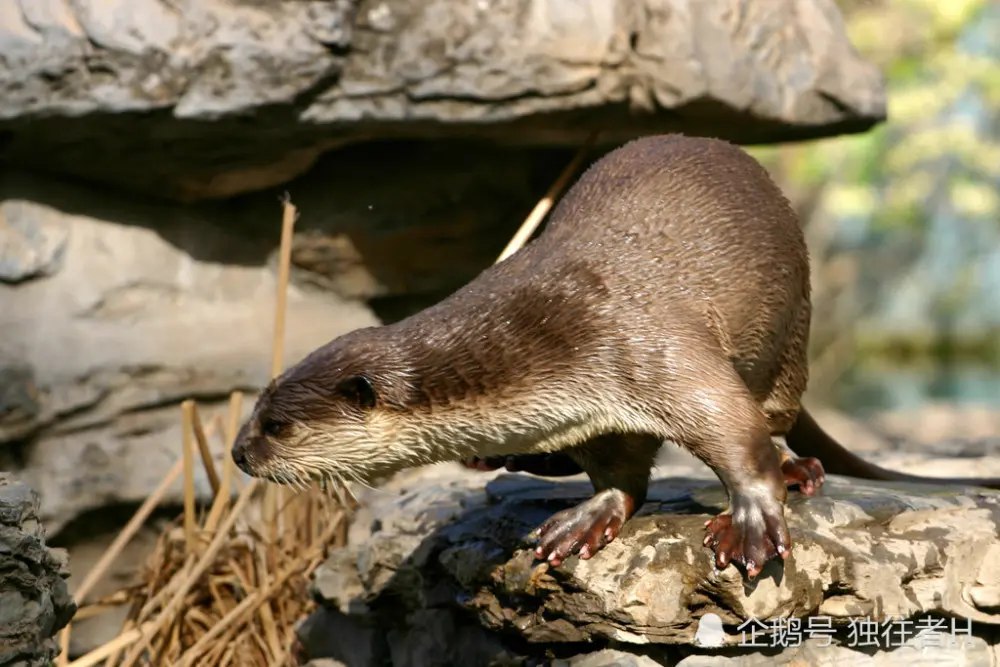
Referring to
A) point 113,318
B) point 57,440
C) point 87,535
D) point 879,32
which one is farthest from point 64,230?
point 879,32

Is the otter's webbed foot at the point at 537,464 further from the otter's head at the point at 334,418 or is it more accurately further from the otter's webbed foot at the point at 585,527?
the otter's head at the point at 334,418

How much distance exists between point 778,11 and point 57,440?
250 centimetres

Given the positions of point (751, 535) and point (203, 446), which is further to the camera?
point (203, 446)

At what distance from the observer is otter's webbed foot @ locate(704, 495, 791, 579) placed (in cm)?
221

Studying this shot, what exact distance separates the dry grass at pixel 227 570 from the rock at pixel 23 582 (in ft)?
2.76

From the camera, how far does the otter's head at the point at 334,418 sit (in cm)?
225

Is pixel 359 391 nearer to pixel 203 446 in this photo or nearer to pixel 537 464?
pixel 537 464

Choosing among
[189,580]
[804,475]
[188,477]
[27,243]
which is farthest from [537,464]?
[27,243]

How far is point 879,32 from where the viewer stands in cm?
905

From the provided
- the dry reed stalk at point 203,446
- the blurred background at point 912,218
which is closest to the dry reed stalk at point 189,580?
the dry reed stalk at point 203,446

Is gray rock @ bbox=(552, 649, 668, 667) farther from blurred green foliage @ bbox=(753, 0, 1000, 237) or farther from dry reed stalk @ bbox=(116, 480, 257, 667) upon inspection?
blurred green foliage @ bbox=(753, 0, 1000, 237)

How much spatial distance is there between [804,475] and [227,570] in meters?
1.61

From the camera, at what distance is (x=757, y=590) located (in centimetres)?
225

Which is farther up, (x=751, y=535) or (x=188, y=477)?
(x=751, y=535)
